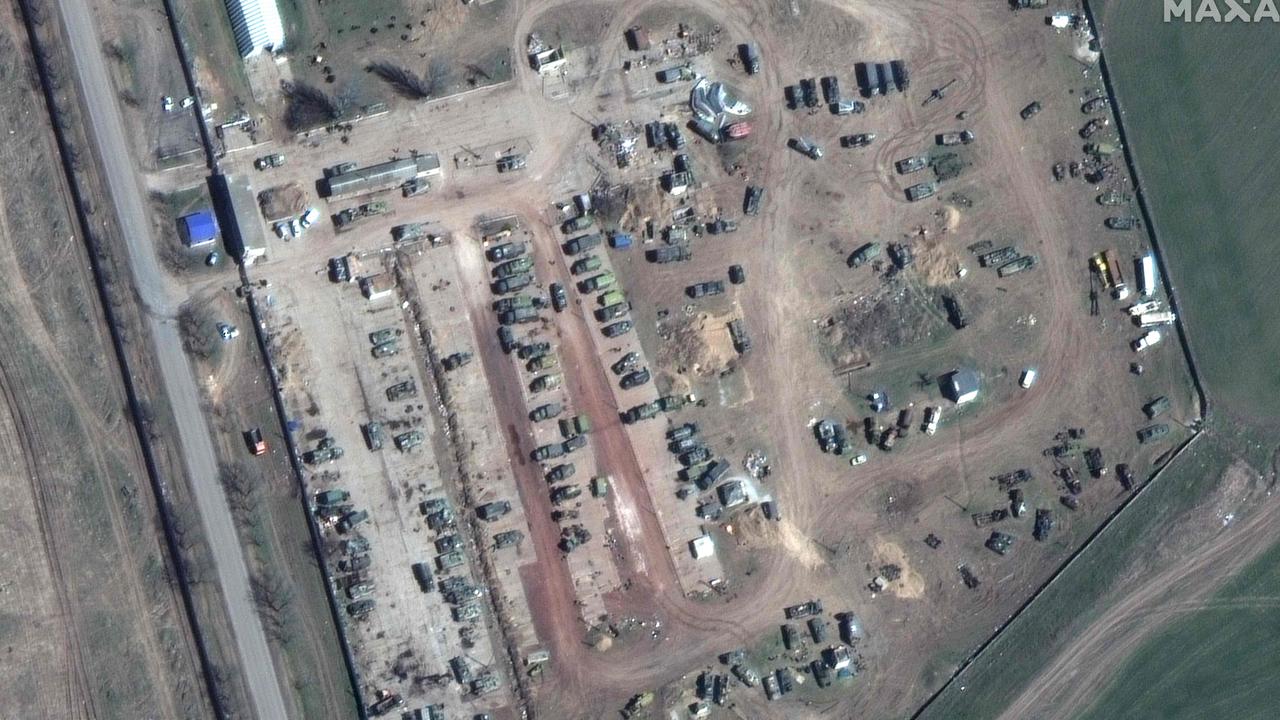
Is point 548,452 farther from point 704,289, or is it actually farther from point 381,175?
point 381,175

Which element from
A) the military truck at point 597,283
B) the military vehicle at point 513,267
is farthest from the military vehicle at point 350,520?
the military truck at point 597,283

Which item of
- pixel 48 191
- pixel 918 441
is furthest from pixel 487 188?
pixel 918 441

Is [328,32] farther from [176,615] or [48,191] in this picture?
[176,615]

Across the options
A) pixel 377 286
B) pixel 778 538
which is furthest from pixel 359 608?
pixel 778 538

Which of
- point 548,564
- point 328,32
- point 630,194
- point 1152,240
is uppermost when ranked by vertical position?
point 328,32

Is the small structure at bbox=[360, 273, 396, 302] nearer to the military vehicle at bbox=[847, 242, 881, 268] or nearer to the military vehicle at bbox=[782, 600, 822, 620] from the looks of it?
the military vehicle at bbox=[847, 242, 881, 268]

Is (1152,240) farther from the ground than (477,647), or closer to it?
farther from the ground
